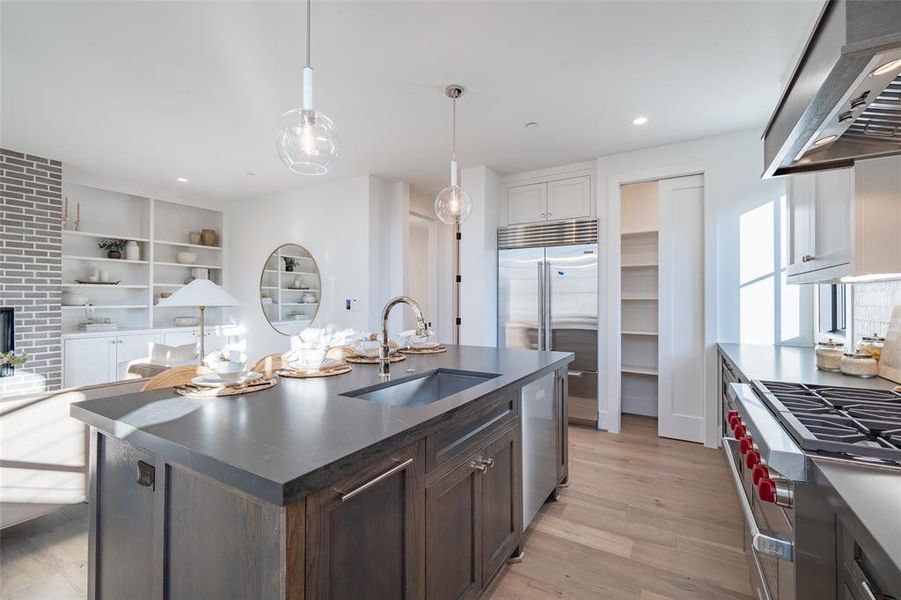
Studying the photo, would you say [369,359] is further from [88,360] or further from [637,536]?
[88,360]

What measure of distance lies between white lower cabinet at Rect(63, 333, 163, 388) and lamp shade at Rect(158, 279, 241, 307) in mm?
1954


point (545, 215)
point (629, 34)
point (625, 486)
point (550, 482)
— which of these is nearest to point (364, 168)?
point (545, 215)

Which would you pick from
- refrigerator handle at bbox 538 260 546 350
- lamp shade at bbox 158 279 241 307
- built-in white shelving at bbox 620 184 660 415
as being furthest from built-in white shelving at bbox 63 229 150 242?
built-in white shelving at bbox 620 184 660 415

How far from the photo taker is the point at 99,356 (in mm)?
4328

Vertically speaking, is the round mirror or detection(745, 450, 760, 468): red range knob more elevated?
the round mirror

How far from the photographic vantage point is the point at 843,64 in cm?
76

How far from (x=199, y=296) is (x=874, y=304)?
14.4 ft

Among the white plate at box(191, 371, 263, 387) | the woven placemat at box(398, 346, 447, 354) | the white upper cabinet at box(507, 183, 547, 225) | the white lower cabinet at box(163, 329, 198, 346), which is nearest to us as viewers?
the white plate at box(191, 371, 263, 387)

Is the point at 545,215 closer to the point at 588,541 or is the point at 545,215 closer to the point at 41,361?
the point at 588,541

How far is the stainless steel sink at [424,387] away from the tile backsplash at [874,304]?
1.90m

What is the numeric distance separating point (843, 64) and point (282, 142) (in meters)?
1.82

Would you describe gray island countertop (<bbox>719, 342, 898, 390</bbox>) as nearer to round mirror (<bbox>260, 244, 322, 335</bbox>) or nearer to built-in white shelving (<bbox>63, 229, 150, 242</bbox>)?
round mirror (<bbox>260, 244, 322, 335</bbox>)

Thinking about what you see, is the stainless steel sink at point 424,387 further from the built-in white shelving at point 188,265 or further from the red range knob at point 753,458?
the built-in white shelving at point 188,265

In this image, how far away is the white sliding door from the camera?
135 inches
